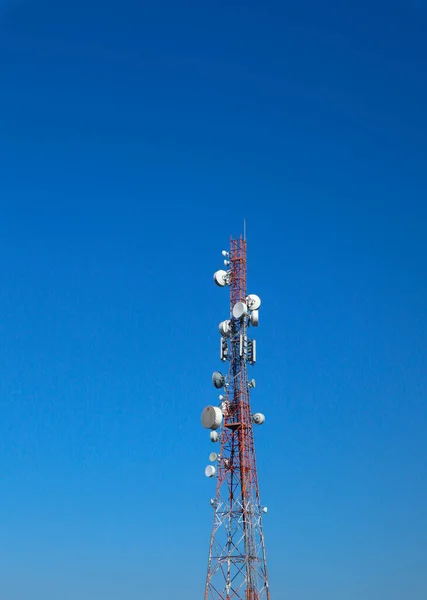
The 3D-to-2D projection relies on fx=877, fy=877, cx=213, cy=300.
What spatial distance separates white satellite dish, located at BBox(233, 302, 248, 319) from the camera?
59.9 metres

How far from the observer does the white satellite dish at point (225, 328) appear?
200 feet

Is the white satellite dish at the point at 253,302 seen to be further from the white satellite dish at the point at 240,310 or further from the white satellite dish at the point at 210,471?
the white satellite dish at the point at 210,471

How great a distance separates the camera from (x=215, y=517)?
58.2 meters

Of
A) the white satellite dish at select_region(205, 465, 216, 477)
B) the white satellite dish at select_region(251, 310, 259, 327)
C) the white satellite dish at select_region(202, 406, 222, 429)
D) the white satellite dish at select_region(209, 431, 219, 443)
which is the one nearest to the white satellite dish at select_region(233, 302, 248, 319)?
the white satellite dish at select_region(251, 310, 259, 327)

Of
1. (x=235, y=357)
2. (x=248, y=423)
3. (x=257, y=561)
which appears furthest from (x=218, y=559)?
(x=235, y=357)

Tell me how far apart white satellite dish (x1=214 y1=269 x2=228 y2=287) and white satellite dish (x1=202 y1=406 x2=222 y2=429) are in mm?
8991

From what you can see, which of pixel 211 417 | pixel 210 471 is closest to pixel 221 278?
pixel 211 417

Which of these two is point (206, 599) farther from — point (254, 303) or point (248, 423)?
point (254, 303)

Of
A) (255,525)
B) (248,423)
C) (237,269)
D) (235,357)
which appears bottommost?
(255,525)

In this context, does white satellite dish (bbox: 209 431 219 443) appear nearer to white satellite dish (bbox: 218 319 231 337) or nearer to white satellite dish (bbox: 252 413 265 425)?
white satellite dish (bbox: 252 413 265 425)

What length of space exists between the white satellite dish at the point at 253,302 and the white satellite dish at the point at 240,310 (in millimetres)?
797

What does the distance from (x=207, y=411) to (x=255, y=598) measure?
12.4 m

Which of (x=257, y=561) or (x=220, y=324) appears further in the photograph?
(x=220, y=324)

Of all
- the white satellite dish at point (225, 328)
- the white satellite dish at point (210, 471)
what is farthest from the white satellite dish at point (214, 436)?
the white satellite dish at point (225, 328)
